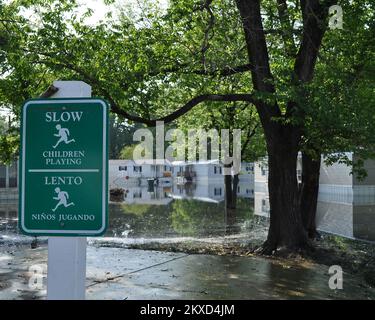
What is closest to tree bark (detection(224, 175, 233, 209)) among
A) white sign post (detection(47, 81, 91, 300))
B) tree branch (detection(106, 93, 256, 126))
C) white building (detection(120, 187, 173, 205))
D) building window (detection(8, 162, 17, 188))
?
white building (detection(120, 187, 173, 205))

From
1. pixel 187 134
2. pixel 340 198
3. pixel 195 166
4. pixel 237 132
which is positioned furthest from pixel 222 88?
pixel 195 166

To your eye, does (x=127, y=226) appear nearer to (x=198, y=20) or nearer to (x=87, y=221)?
(x=198, y=20)

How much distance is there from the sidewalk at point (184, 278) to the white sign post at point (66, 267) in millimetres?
3378

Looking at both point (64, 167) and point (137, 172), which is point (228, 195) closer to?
point (64, 167)

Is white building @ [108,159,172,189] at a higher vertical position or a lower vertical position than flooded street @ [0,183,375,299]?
higher

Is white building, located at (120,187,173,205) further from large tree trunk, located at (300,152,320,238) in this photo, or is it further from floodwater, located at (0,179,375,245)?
large tree trunk, located at (300,152,320,238)

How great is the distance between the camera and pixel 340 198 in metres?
31.6

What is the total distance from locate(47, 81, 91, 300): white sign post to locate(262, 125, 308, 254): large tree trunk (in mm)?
8507

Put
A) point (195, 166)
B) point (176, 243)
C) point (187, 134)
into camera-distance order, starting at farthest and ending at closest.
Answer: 1. point (195, 166)
2. point (187, 134)
3. point (176, 243)

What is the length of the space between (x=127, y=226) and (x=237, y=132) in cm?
850

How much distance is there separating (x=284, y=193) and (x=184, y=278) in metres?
4.31

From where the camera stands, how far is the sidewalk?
6.62 meters

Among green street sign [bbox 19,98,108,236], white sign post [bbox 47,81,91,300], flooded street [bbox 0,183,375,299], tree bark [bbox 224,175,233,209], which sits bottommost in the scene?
flooded street [bbox 0,183,375,299]

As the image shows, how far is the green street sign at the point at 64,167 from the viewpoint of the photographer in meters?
Answer: 2.93
